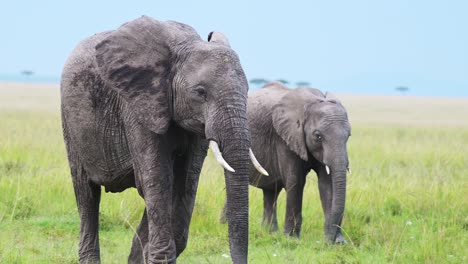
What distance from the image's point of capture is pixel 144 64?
5.24 metres

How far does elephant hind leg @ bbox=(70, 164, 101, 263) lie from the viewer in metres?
6.38

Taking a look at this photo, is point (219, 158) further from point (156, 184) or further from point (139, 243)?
point (139, 243)

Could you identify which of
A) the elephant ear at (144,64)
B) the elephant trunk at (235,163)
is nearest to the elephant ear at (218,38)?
the elephant ear at (144,64)

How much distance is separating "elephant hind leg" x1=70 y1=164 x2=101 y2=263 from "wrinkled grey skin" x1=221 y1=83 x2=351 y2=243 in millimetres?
2509

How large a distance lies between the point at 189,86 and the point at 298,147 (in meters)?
4.16

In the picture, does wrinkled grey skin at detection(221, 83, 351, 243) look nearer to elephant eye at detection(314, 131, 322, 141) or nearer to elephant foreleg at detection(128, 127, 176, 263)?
elephant eye at detection(314, 131, 322, 141)

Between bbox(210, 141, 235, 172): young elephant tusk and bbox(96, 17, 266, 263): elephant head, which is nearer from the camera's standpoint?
bbox(210, 141, 235, 172): young elephant tusk

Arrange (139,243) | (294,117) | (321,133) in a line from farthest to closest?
(294,117) → (321,133) → (139,243)

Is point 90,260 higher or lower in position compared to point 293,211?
higher

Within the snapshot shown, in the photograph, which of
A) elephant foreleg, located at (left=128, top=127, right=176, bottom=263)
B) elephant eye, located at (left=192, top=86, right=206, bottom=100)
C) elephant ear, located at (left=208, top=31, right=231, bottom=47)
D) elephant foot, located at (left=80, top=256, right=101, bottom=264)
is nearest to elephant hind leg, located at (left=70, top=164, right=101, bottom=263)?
elephant foot, located at (left=80, top=256, right=101, bottom=264)

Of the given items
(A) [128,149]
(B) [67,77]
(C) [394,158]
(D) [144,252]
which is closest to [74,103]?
(B) [67,77]

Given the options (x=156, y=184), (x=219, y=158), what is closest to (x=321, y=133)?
(x=156, y=184)

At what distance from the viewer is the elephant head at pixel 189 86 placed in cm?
481

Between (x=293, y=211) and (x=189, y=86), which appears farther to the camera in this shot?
(x=293, y=211)
